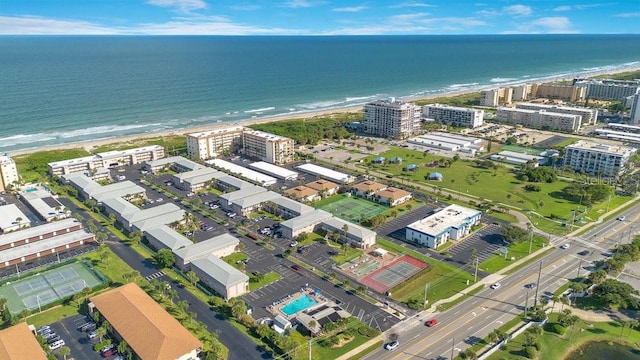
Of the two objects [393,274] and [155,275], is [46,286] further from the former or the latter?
[393,274]

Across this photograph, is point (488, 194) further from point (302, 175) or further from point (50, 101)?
point (50, 101)

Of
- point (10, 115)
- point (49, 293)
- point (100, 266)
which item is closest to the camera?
point (49, 293)

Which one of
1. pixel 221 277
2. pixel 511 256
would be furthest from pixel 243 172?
pixel 511 256

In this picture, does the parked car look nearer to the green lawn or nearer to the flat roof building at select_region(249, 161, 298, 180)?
the green lawn

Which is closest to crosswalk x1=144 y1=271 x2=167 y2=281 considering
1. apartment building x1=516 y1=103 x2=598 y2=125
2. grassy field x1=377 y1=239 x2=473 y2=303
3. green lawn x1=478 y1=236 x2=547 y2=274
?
grassy field x1=377 y1=239 x2=473 y2=303

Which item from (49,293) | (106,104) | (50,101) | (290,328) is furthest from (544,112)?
(50,101)

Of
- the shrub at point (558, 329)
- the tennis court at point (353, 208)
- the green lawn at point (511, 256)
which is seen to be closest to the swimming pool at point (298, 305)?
the green lawn at point (511, 256)
